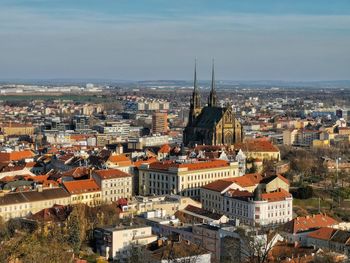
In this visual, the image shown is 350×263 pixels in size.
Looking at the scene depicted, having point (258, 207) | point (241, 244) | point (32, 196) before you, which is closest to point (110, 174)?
point (32, 196)

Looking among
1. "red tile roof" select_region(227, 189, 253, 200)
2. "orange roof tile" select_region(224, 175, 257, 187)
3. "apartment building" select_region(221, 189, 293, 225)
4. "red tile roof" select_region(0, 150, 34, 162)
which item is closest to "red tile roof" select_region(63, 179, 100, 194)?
"apartment building" select_region(221, 189, 293, 225)

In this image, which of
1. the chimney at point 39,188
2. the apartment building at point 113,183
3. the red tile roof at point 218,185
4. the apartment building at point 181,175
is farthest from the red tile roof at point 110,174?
the red tile roof at point 218,185

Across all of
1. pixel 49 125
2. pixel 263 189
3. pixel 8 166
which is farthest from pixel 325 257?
pixel 49 125

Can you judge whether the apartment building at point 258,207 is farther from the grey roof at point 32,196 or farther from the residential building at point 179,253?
the grey roof at point 32,196

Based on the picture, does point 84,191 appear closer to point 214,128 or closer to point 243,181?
point 243,181

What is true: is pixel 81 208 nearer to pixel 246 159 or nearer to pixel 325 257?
pixel 325 257

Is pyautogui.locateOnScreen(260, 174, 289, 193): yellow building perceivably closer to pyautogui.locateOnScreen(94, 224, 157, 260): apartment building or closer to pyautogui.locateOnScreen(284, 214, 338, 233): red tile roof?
pyautogui.locateOnScreen(284, 214, 338, 233): red tile roof
